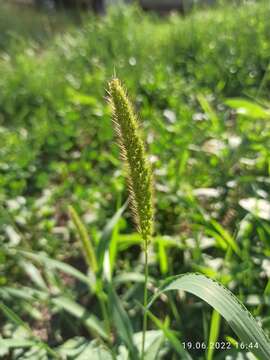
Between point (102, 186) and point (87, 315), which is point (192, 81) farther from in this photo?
point (87, 315)

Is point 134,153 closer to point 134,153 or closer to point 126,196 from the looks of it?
point 134,153

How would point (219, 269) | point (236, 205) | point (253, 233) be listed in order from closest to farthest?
point (219, 269) → point (253, 233) → point (236, 205)

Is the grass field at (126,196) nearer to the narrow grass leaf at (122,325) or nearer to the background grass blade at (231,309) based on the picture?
the narrow grass leaf at (122,325)

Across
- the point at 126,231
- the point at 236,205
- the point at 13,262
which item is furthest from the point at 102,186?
the point at 236,205
